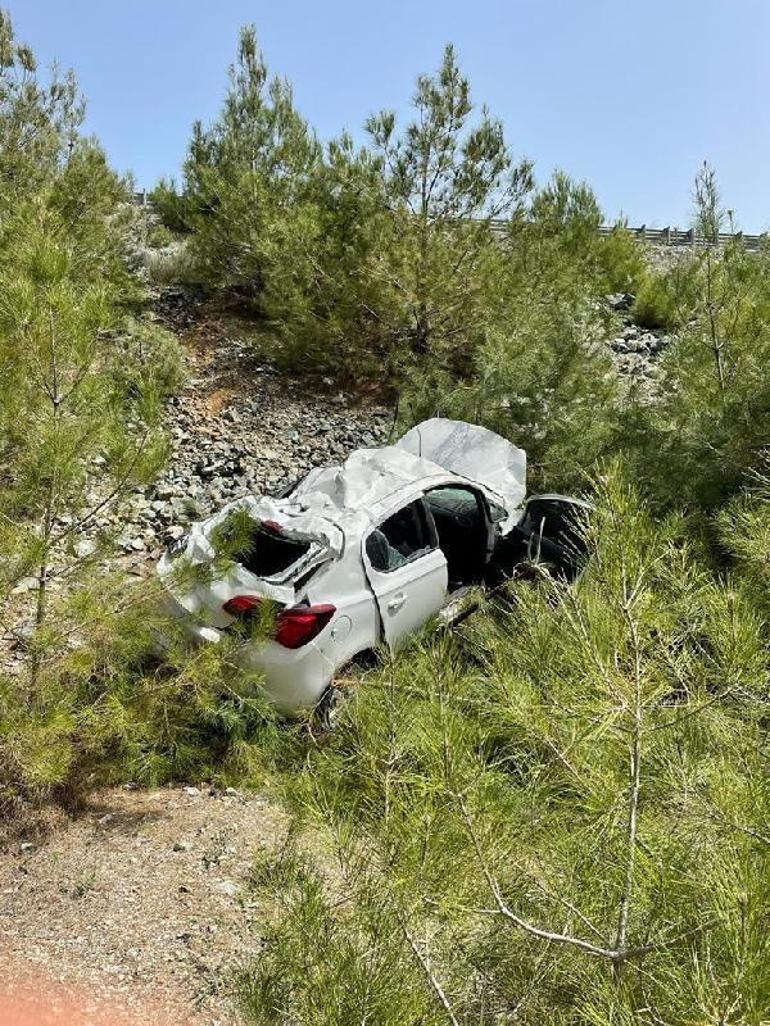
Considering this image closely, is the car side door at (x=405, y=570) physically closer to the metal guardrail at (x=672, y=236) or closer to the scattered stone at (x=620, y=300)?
the metal guardrail at (x=672, y=236)

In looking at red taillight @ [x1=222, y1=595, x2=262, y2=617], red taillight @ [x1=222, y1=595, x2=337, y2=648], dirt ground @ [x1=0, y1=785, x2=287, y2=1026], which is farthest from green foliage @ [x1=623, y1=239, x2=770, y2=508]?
dirt ground @ [x1=0, y1=785, x2=287, y2=1026]

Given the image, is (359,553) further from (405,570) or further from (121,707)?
(121,707)

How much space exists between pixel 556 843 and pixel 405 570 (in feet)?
10.5

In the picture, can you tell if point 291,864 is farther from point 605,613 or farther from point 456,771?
point 605,613

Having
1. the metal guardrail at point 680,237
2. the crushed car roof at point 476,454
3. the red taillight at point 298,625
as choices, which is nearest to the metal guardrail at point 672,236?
the metal guardrail at point 680,237

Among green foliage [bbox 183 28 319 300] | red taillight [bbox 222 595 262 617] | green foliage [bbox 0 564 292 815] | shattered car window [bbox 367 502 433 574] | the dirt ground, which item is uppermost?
green foliage [bbox 183 28 319 300]

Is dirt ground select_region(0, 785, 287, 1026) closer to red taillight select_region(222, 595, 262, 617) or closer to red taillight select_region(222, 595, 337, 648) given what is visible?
red taillight select_region(222, 595, 337, 648)

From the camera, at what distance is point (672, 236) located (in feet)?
68.0

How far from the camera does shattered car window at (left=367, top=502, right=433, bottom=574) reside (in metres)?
4.88

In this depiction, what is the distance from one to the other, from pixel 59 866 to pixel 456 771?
8.65 ft

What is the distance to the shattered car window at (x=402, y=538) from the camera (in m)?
4.88

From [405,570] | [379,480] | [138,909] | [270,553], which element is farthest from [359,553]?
[138,909]

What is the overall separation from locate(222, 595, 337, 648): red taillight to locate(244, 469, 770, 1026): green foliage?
2.19m

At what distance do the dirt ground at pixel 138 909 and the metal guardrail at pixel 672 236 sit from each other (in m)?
6.22
